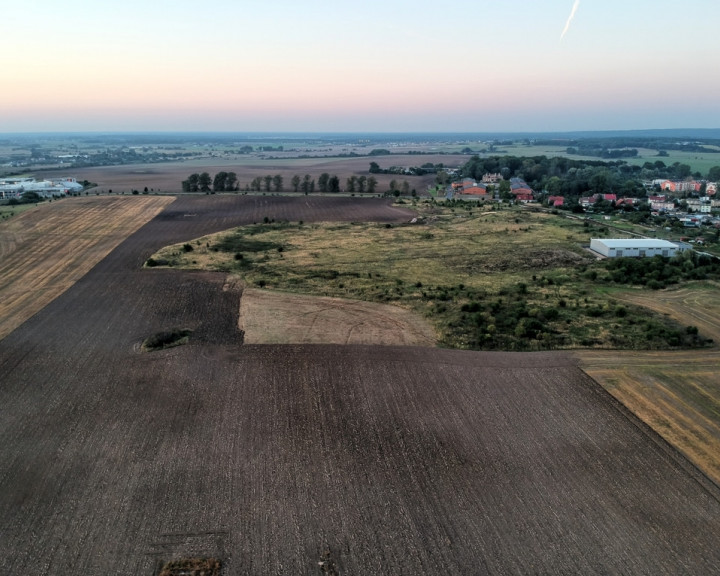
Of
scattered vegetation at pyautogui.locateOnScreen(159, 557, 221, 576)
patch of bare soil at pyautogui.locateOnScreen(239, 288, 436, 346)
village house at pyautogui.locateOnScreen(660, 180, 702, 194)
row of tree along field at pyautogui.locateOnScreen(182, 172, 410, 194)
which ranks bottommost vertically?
village house at pyautogui.locateOnScreen(660, 180, 702, 194)

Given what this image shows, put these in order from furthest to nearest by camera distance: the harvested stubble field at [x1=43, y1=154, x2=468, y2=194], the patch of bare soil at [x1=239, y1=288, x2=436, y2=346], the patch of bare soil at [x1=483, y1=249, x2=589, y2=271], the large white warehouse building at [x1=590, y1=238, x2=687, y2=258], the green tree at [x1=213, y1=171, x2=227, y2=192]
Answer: the harvested stubble field at [x1=43, y1=154, x2=468, y2=194] → the green tree at [x1=213, y1=171, x2=227, y2=192] → the large white warehouse building at [x1=590, y1=238, x2=687, y2=258] → the patch of bare soil at [x1=483, y1=249, x2=589, y2=271] → the patch of bare soil at [x1=239, y1=288, x2=436, y2=346]

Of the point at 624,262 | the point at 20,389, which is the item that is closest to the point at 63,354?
the point at 20,389

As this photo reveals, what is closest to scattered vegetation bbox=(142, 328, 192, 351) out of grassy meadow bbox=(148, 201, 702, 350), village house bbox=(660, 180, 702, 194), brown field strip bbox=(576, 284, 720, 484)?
grassy meadow bbox=(148, 201, 702, 350)

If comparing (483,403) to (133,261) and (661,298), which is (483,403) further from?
(133,261)

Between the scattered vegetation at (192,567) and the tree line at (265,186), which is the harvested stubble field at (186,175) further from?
the scattered vegetation at (192,567)

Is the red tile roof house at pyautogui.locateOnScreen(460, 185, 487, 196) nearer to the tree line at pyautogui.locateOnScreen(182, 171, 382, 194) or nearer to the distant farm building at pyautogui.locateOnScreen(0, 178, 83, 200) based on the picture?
the tree line at pyautogui.locateOnScreen(182, 171, 382, 194)

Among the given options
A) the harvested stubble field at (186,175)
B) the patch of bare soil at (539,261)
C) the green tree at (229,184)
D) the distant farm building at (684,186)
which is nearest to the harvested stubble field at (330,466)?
the patch of bare soil at (539,261)

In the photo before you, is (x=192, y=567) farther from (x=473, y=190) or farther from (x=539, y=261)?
(x=473, y=190)
